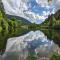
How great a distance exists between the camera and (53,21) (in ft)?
113

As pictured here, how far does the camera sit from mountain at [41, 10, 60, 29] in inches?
1276

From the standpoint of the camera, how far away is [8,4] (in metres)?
30.1

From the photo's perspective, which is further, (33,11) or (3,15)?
(33,11)

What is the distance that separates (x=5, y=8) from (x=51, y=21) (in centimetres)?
812

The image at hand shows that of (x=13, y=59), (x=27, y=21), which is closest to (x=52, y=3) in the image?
(x=27, y=21)

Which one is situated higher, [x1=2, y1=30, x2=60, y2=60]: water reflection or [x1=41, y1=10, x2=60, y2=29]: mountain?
[x1=2, y1=30, x2=60, y2=60]: water reflection

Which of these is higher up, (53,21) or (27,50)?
(27,50)

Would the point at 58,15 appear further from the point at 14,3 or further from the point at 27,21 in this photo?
the point at 14,3

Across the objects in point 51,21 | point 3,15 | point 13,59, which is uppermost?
point 13,59

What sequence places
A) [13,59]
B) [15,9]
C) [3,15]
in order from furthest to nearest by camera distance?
[15,9]
[3,15]
[13,59]

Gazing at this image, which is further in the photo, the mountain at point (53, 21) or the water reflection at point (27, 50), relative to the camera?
the mountain at point (53, 21)

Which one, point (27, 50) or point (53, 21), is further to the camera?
point (53, 21)

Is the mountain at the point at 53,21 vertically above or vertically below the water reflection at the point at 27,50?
below

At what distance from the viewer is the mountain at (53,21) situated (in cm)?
3240
